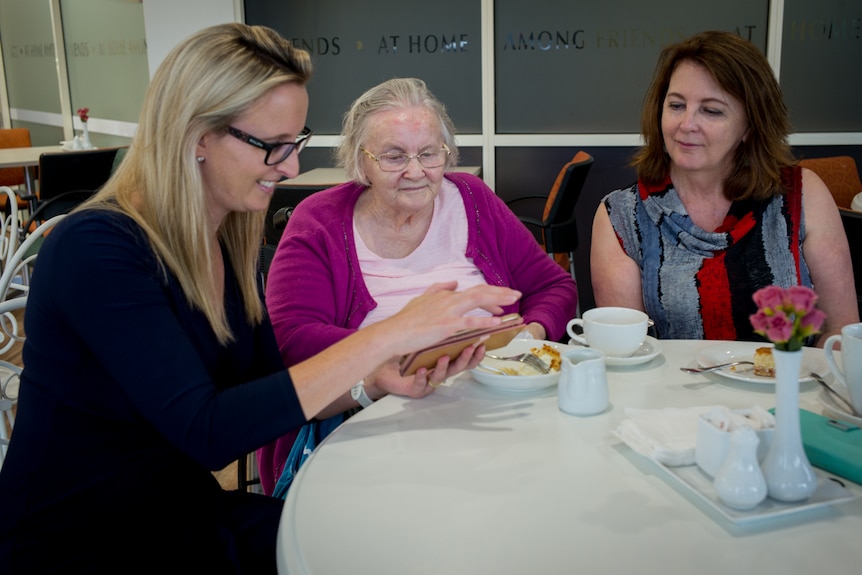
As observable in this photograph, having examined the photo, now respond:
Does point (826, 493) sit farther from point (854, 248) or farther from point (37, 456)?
point (854, 248)

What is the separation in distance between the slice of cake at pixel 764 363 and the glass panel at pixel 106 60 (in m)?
6.17

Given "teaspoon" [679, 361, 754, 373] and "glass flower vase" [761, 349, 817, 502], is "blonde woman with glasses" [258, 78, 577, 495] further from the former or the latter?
"glass flower vase" [761, 349, 817, 502]

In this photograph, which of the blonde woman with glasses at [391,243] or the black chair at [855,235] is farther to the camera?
the black chair at [855,235]

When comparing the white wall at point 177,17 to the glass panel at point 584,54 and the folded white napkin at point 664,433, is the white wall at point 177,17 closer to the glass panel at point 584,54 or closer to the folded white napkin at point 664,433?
the glass panel at point 584,54

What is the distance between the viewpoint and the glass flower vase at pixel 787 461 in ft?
3.13

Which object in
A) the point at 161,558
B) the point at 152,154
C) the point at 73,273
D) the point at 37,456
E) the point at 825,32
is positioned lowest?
the point at 161,558

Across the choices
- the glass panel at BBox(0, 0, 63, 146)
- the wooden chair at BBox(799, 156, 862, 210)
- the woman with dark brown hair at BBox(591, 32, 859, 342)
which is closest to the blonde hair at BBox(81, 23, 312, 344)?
the woman with dark brown hair at BBox(591, 32, 859, 342)

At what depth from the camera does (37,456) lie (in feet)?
3.92

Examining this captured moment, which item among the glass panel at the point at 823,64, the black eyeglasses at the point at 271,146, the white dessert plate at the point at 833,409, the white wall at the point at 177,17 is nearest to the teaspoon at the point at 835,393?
the white dessert plate at the point at 833,409

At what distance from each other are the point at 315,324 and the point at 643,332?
753 millimetres

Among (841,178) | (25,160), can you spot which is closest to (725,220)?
(841,178)

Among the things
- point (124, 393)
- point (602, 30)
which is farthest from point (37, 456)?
point (602, 30)

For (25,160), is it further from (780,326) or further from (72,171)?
(780,326)

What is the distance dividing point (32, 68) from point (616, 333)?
7941 mm
